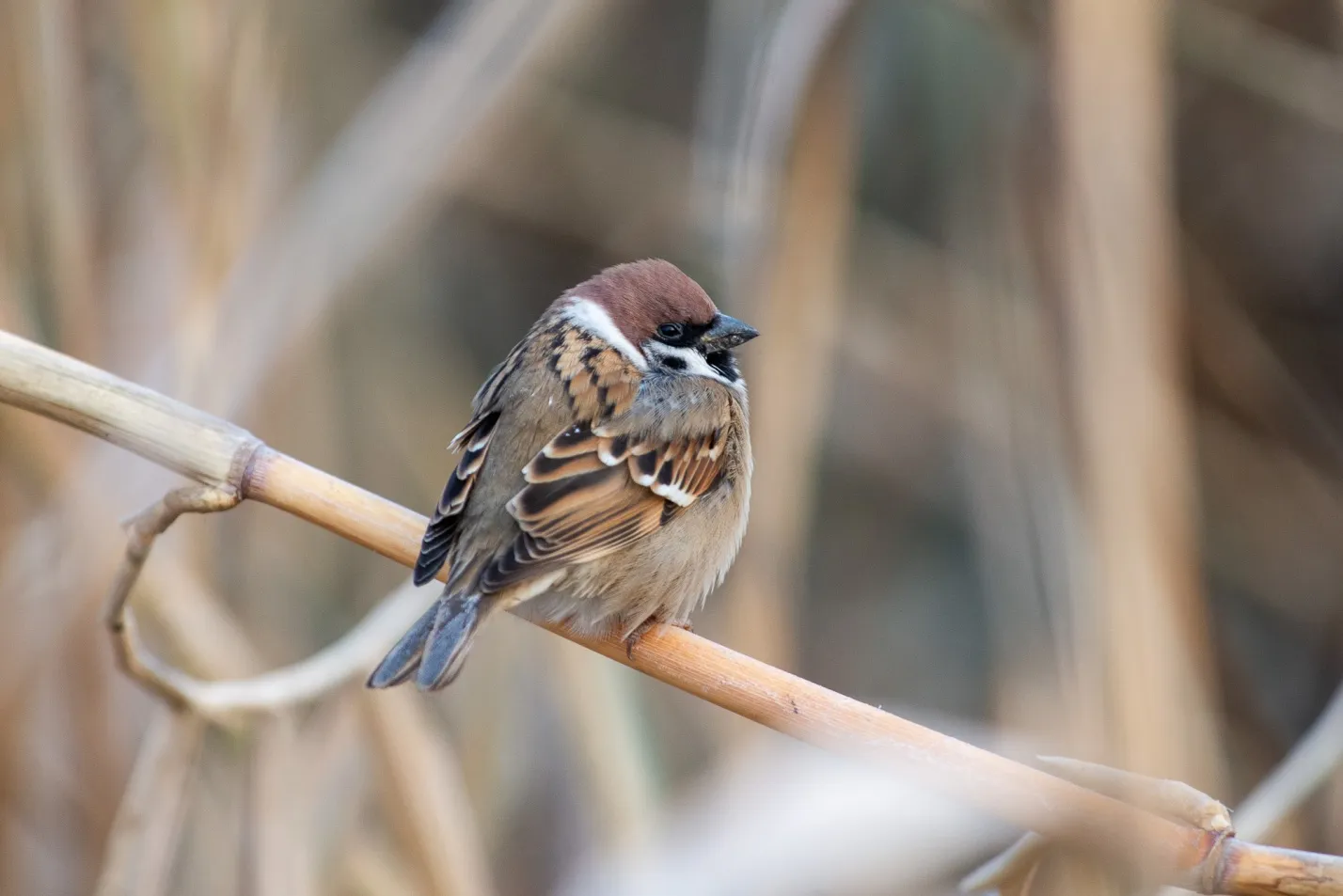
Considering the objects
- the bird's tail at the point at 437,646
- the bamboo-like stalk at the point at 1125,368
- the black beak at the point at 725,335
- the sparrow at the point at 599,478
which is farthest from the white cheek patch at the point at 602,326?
the bamboo-like stalk at the point at 1125,368

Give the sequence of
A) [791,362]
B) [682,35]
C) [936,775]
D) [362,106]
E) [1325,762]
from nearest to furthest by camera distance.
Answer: [936,775] < [1325,762] < [791,362] < [362,106] < [682,35]

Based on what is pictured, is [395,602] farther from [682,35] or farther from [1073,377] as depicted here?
[682,35]


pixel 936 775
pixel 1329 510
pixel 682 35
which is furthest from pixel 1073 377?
pixel 682 35

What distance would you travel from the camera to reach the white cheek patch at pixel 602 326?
2316 millimetres

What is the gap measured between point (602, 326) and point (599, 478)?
40cm

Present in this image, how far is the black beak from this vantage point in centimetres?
232

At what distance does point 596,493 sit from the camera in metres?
2.03

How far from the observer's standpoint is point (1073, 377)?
7.41ft

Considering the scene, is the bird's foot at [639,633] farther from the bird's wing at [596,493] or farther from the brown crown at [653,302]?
the brown crown at [653,302]

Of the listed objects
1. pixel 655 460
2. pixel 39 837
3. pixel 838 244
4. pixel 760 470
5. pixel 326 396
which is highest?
pixel 838 244

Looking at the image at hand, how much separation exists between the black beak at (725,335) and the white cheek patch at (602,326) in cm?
12

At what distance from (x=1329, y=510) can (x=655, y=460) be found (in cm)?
186

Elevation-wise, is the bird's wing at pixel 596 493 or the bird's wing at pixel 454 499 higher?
the bird's wing at pixel 596 493

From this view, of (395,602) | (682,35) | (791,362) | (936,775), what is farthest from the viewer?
(682,35)
